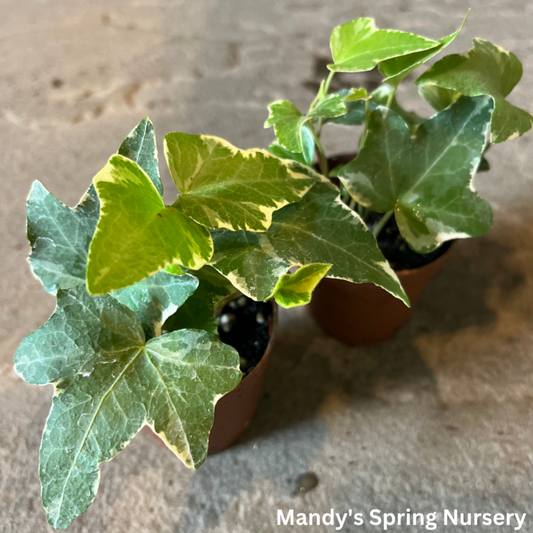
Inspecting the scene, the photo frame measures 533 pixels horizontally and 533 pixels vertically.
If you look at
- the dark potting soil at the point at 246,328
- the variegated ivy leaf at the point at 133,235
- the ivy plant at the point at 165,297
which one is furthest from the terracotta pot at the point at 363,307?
the variegated ivy leaf at the point at 133,235

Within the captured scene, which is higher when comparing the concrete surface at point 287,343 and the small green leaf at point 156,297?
the small green leaf at point 156,297

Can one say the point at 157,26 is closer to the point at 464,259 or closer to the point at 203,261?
the point at 464,259

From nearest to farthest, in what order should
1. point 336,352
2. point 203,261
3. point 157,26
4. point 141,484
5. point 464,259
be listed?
point 203,261, point 141,484, point 336,352, point 464,259, point 157,26

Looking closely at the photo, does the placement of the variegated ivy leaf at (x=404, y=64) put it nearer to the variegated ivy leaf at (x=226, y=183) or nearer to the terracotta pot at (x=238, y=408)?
the variegated ivy leaf at (x=226, y=183)

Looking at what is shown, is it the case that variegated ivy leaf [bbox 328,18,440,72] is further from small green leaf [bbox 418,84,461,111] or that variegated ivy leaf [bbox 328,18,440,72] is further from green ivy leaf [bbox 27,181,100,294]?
green ivy leaf [bbox 27,181,100,294]

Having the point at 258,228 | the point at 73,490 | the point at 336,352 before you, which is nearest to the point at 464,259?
the point at 336,352

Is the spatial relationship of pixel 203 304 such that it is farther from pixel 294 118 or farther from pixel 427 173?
pixel 427 173

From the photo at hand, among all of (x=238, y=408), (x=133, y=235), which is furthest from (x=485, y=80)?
(x=238, y=408)

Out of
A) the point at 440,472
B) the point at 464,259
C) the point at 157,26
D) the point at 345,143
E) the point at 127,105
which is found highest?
the point at 157,26
